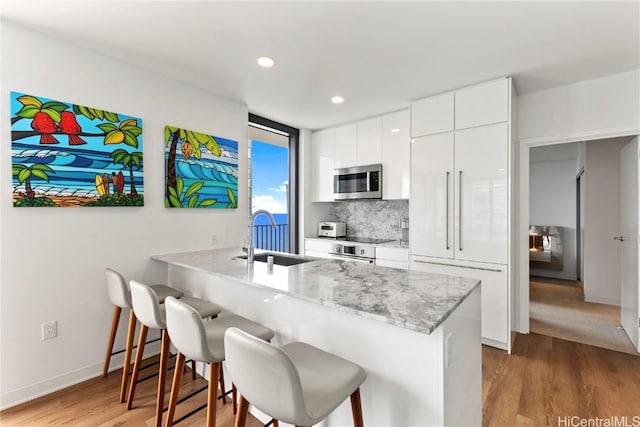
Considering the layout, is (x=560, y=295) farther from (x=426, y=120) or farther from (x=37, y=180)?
(x=37, y=180)

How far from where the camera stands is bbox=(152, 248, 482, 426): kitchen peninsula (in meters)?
1.17

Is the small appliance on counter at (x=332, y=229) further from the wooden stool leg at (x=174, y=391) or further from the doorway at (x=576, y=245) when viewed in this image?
the wooden stool leg at (x=174, y=391)

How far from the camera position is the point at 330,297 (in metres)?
1.37

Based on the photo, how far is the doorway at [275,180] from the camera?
4.25 metres

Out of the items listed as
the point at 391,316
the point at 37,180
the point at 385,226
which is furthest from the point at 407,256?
the point at 37,180

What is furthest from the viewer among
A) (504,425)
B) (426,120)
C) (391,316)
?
(426,120)

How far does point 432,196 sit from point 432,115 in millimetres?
835

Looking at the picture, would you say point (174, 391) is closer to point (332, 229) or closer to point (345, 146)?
point (332, 229)

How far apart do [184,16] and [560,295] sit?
223 inches

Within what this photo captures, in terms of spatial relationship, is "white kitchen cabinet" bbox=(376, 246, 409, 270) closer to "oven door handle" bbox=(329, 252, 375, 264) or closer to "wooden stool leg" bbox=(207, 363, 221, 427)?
"oven door handle" bbox=(329, 252, 375, 264)

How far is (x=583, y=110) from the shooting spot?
286 centimetres

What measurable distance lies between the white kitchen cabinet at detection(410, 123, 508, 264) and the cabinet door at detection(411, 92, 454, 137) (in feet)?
0.26

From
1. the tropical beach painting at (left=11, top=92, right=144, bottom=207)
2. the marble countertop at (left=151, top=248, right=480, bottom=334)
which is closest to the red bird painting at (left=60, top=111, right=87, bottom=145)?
the tropical beach painting at (left=11, top=92, right=144, bottom=207)

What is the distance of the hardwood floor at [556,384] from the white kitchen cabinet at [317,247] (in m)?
2.12
